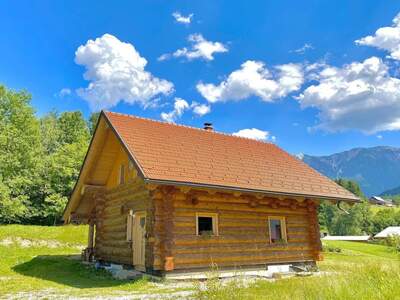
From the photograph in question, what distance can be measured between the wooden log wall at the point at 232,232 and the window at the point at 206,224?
17 cm

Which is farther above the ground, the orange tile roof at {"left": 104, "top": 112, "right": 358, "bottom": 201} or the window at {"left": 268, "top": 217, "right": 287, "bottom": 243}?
the orange tile roof at {"left": 104, "top": 112, "right": 358, "bottom": 201}

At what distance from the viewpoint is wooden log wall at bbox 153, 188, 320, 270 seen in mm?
11844

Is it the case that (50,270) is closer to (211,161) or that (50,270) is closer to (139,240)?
(139,240)

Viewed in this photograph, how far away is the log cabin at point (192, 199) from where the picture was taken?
11.9 metres

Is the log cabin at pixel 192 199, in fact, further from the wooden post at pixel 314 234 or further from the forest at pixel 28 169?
the forest at pixel 28 169

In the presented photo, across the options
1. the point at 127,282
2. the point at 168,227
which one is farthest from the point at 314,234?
the point at 127,282

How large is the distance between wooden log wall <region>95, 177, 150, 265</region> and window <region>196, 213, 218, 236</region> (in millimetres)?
1928

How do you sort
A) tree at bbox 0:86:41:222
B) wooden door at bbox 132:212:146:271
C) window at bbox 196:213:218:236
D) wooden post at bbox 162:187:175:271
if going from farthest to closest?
tree at bbox 0:86:41:222, wooden door at bbox 132:212:146:271, window at bbox 196:213:218:236, wooden post at bbox 162:187:175:271

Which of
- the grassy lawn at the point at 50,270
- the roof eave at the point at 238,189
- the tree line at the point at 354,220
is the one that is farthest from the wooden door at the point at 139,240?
the tree line at the point at 354,220

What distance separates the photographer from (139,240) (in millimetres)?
13648

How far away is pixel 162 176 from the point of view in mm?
11195

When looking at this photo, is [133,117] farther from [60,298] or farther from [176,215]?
[60,298]

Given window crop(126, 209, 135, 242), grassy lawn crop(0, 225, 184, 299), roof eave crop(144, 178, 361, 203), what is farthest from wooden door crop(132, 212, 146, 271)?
roof eave crop(144, 178, 361, 203)

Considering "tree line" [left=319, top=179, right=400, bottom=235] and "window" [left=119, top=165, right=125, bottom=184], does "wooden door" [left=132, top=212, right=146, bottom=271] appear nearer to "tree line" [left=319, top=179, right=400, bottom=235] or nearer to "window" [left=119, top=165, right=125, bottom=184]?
"window" [left=119, top=165, right=125, bottom=184]
